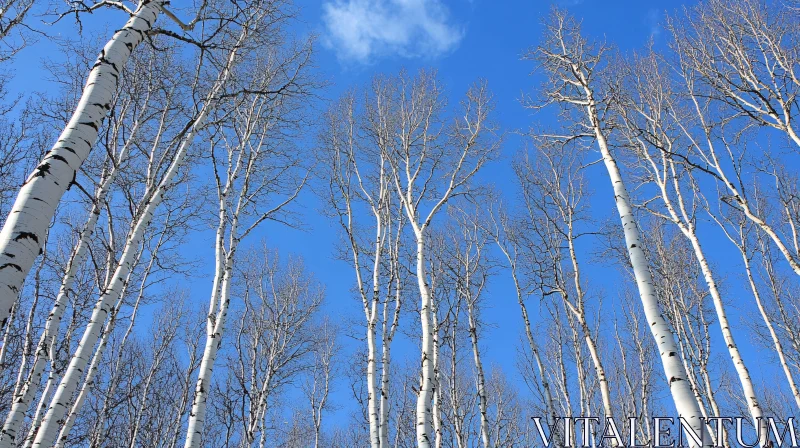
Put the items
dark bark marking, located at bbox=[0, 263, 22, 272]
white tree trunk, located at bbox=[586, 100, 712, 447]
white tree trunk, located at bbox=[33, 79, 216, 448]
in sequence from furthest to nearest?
1. white tree trunk, located at bbox=[33, 79, 216, 448]
2. white tree trunk, located at bbox=[586, 100, 712, 447]
3. dark bark marking, located at bbox=[0, 263, 22, 272]

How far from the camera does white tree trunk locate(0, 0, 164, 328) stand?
8.74ft

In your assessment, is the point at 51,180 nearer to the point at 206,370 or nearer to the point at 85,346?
the point at 85,346

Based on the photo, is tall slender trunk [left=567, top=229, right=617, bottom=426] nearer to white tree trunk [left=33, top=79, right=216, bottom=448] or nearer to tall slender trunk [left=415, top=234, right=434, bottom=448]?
tall slender trunk [left=415, top=234, right=434, bottom=448]

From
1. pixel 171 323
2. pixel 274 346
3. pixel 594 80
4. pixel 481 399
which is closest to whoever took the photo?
pixel 594 80

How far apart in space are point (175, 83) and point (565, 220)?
335 inches

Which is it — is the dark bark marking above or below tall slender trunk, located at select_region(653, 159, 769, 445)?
below

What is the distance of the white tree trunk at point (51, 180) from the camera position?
105 inches

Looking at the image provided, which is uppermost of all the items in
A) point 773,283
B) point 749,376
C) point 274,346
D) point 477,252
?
point 477,252

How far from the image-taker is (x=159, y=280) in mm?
10609

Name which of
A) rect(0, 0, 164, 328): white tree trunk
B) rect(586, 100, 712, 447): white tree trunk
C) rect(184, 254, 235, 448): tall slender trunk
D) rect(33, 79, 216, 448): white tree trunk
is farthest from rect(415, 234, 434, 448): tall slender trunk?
rect(0, 0, 164, 328): white tree trunk

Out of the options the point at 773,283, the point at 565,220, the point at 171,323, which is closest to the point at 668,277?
the point at 773,283

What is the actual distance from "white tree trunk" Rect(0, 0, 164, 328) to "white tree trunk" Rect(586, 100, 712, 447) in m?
4.98

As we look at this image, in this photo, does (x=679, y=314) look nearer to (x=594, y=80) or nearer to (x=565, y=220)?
(x=565, y=220)

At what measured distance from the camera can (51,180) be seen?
300 cm
